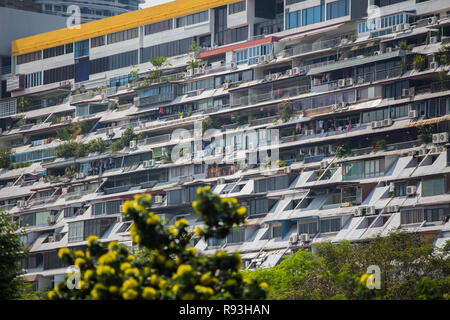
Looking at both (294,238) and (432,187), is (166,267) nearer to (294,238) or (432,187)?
(432,187)

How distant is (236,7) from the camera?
10312 centimetres

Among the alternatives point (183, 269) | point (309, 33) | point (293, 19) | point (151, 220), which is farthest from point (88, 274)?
point (293, 19)

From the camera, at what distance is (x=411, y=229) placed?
7494cm

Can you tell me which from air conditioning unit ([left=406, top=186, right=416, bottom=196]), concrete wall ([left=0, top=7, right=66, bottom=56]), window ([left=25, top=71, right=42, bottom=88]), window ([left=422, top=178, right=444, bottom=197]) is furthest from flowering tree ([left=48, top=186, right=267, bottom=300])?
concrete wall ([left=0, top=7, right=66, bottom=56])

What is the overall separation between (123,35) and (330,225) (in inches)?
1649

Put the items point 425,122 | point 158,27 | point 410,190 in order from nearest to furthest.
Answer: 1. point 410,190
2. point 425,122
3. point 158,27

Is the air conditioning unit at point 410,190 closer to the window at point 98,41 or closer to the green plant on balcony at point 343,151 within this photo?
the green plant on balcony at point 343,151

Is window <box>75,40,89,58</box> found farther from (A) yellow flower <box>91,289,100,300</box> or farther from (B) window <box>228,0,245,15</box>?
(A) yellow flower <box>91,289,100,300</box>

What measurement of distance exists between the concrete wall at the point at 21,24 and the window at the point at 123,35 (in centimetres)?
1722

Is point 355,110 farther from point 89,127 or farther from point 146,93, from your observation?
point 89,127

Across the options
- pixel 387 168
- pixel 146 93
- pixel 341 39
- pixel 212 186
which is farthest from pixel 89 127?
pixel 387 168

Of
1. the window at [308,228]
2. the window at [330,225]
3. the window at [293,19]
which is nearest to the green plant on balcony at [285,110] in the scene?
the window at [293,19]

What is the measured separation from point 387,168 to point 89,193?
35.7m

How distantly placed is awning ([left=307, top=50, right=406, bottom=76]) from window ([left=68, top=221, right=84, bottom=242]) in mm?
26589
